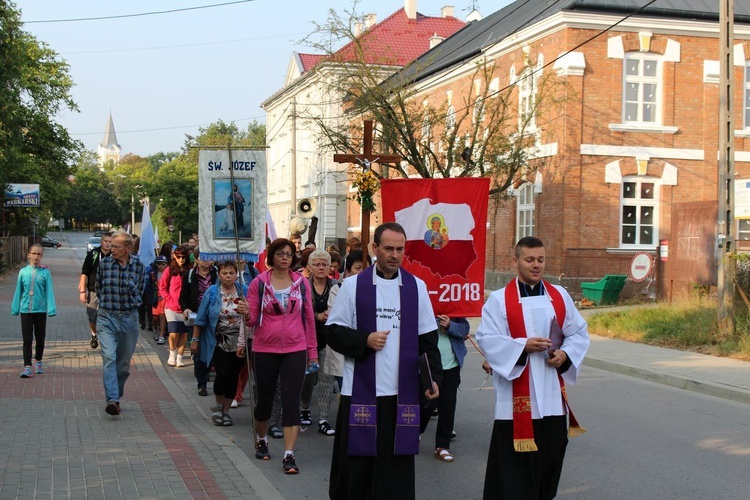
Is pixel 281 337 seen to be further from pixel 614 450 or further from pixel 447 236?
pixel 614 450

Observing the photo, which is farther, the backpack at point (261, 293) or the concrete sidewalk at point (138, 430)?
the backpack at point (261, 293)

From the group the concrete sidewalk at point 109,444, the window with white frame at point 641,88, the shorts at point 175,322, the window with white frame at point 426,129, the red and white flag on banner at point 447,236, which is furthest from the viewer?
the window with white frame at point 426,129

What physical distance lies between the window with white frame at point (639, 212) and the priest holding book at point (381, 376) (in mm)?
23034

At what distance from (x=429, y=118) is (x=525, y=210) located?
4.33m

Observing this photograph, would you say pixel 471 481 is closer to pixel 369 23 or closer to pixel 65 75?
pixel 65 75

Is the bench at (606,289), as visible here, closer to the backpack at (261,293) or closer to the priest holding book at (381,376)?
the backpack at (261,293)

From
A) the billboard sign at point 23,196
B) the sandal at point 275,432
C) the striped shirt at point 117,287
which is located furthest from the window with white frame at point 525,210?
the billboard sign at point 23,196

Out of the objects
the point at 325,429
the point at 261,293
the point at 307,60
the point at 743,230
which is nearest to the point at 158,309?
the point at 325,429

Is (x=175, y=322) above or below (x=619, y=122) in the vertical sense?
below

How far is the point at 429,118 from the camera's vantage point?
2847 centimetres

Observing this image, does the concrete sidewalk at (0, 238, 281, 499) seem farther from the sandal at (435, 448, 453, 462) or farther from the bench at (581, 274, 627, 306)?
the bench at (581, 274, 627, 306)

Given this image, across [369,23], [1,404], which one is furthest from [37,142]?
[1,404]

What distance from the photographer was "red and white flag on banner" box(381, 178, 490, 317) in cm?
793

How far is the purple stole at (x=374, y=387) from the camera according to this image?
17.0 feet
